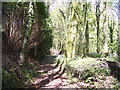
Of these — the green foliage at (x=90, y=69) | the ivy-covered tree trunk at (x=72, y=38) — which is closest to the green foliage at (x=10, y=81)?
the green foliage at (x=90, y=69)

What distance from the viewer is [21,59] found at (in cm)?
A: 689

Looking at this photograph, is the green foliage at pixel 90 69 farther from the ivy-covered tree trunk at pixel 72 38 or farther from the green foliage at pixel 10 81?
the green foliage at pixel 10 81

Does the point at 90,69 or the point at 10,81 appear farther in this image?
the point at 90,69

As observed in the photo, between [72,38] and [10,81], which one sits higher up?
[72,38]

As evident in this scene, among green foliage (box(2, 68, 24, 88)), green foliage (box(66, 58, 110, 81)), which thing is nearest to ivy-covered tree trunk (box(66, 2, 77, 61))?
green foliage (box(66, 58, 110, 81))

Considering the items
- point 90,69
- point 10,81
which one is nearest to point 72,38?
point 90,69

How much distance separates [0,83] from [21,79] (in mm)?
1064

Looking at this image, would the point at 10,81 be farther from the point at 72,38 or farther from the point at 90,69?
the point at 72,38

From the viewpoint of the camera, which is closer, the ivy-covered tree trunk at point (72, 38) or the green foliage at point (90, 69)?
the green foliage at point (90, 69)

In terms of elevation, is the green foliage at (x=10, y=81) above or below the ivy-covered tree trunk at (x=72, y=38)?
below

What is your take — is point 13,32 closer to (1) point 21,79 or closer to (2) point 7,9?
(2) point 7,9

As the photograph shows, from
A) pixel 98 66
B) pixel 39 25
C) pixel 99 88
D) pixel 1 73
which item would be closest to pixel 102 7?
pixel 39 25

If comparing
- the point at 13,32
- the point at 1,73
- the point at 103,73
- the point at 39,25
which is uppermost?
the point at 39,25

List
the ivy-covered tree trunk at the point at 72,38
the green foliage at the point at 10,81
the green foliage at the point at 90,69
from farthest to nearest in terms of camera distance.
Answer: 1. the ivy-covered tree trunk at the point at 72,38
2. the green foliage at the point at 90,69
3. the green foliage at the point at 10,81
